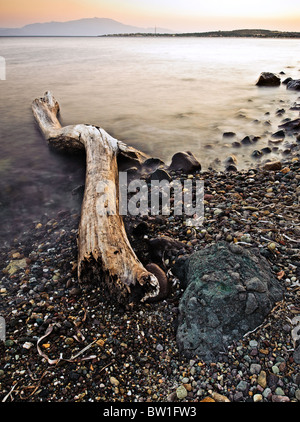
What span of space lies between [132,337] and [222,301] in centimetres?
72

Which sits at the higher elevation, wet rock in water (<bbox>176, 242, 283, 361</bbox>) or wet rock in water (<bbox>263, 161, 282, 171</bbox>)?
wet rock in water (<bbox>263, 161, 282, 171</bbox>)

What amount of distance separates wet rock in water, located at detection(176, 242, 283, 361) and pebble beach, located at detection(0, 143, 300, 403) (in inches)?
2.6

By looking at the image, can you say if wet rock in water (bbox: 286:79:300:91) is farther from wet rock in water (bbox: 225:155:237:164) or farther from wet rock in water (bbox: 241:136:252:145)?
wet rock in water (bbox: 225:155:237:164)

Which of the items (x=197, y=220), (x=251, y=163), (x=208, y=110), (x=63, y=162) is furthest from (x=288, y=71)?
(x=197, y=220)

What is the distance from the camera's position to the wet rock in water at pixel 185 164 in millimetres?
5031

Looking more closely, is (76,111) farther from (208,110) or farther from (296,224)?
(296,224)

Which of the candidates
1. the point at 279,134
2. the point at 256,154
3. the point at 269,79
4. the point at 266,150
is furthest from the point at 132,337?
the point at 269,79

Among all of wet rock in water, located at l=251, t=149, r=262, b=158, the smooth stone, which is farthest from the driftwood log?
wet rock in water, located at l=251, t=149, r=262, b=158

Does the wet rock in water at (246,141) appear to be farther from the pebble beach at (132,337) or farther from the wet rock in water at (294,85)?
the wet rock in water at (294,85)

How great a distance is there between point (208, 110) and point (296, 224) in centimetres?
689

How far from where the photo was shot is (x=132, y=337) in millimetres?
2270

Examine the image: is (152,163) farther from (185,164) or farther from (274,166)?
(274,166)

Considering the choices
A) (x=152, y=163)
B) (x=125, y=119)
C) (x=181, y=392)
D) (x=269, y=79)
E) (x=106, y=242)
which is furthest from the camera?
(x=269, y=79)

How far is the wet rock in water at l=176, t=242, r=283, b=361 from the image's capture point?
215 centimetres
